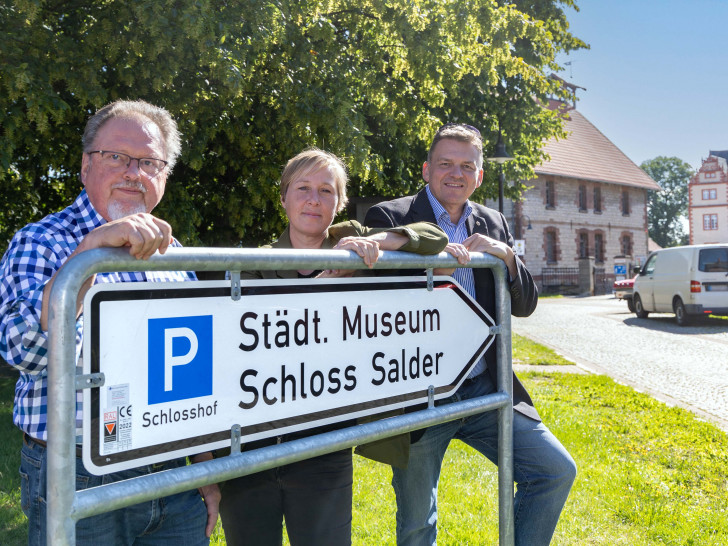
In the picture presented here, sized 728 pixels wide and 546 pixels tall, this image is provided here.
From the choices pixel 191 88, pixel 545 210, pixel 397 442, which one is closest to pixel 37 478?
pixel 397 442

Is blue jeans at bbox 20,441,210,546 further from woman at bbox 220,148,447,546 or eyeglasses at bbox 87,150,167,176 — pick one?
eyeglasses at bbox 87,150,167,176

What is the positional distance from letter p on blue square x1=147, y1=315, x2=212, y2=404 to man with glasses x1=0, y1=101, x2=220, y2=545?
0.17 metres

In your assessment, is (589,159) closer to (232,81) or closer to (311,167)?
(232,81)

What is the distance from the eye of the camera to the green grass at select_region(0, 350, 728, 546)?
147 inches

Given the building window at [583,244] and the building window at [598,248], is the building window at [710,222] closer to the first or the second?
the building window at [598,248]

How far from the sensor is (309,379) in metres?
1.65

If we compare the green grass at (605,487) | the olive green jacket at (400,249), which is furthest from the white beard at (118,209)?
the green grass at (605,487)

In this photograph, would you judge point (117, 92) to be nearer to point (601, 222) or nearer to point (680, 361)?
point (680, 361)

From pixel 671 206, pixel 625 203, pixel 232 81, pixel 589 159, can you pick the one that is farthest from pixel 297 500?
pixel 671 206

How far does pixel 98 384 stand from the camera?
1238mm

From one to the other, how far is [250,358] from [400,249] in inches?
23.7

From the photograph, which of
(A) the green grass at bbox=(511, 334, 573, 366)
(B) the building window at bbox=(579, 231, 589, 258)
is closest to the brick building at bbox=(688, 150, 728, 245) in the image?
(B) the building window at bbox=(579, 231, 589, 258)

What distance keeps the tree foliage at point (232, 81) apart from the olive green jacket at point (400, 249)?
4.04m

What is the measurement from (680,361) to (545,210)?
3161cm
